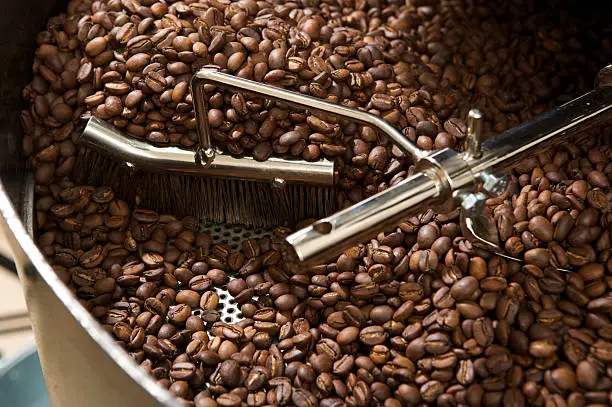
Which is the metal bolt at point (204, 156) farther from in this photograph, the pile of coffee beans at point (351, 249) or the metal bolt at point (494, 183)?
the metal bolt at point (494, 183)

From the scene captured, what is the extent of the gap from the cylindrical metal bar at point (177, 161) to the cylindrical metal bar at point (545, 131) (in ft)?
0.85

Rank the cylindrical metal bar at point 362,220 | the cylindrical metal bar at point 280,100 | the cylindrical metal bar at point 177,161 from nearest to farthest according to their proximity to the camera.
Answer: the cylindrical metal bar at point 362,220, the cylindrical metal bar at point 280,100, the cylindrical metal bar at point 177,161

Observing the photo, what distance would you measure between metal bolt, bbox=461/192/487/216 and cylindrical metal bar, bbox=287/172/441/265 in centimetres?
3

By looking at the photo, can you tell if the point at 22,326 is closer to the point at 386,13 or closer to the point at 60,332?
the point at 60,332

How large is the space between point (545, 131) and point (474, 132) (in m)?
0.14

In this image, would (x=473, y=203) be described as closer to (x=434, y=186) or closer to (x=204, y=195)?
(x=434, y=186)

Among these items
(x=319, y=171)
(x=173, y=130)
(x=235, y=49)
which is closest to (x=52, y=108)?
(x=173, y=130)

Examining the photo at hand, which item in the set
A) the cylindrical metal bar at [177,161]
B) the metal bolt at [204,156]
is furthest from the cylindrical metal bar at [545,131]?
the metal bolt at [204,156]

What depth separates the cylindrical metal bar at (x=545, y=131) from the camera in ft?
2.64

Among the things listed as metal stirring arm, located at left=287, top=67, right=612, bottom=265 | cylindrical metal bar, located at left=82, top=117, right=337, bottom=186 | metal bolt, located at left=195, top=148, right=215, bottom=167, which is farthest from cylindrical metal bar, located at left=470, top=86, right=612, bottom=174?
metal bolt, located at left=195, top=148, right=215, bottom=167

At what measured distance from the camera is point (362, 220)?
2.39ft

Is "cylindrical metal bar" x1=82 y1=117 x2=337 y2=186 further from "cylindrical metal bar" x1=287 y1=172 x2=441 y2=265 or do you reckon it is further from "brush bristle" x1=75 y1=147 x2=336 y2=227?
"cylindrical metal bar" x1=287 y1=172 x2=441 y2=265

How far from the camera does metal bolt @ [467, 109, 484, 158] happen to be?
0.76 m

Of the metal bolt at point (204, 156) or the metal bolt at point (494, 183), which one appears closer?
the metal bolt at point (494, 183)
